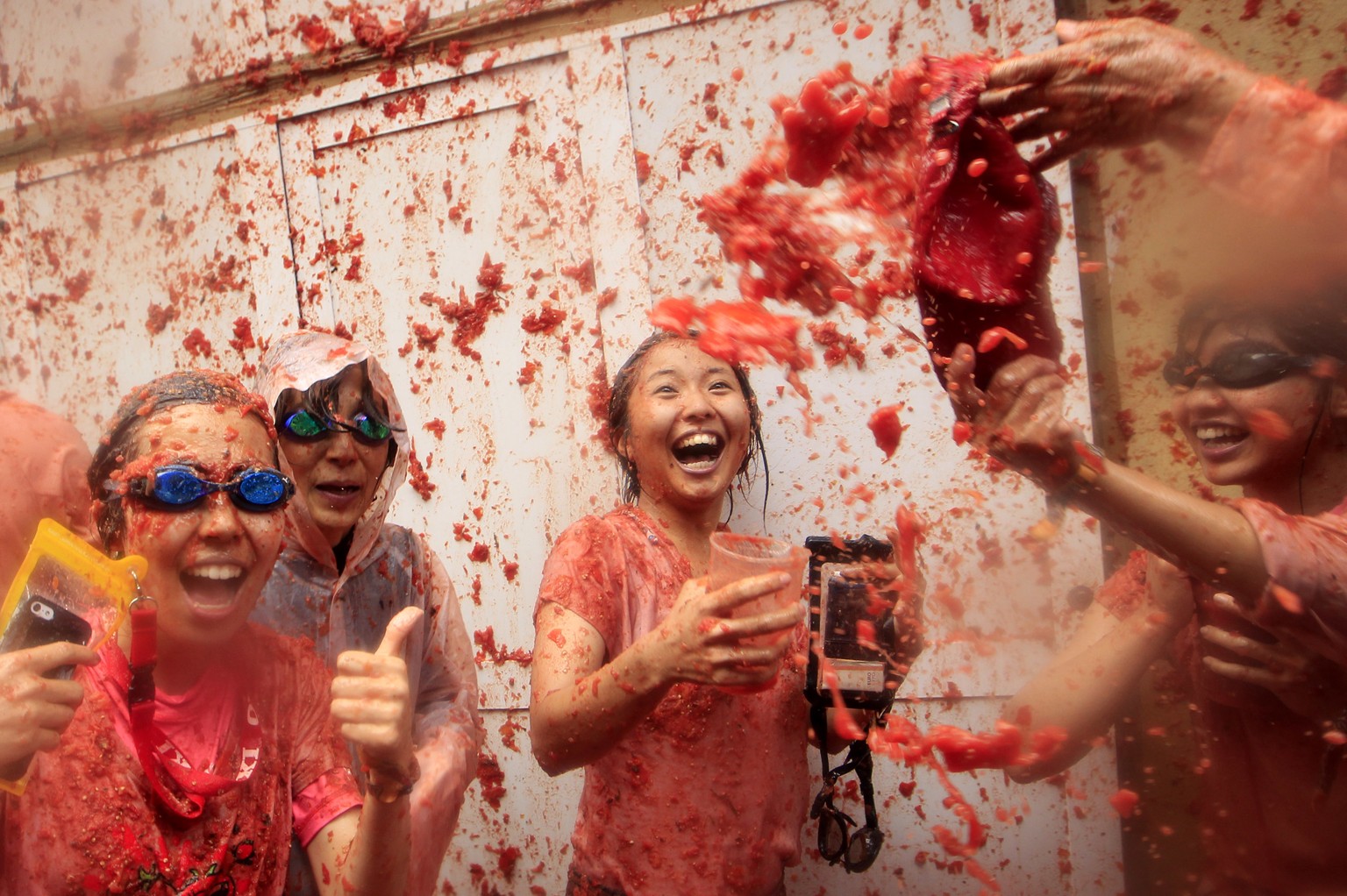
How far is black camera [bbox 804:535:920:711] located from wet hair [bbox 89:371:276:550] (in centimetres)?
148

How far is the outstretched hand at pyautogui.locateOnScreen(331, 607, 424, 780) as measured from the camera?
5.18ft

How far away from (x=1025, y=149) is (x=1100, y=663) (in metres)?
1.77

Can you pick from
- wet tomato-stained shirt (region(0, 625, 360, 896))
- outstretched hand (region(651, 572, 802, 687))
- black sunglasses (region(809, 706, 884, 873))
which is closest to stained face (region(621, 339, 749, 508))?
outstretched hand (region(651, 572, 802, 687))

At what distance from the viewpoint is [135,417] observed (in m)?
1.93

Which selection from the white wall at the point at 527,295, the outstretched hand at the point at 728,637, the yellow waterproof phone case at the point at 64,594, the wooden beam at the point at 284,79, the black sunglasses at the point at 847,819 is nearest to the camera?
the yellow waterproof phone case at the point at 64,594

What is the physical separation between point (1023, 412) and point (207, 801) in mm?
1832

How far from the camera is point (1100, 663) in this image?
7.28 ft

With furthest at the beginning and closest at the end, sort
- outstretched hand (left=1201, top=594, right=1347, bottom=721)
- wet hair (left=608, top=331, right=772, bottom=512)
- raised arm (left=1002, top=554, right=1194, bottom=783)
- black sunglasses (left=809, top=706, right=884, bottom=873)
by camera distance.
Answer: wet hair (left=608, top=331, right=772, bottom=512) → black sunglasses (left=809, top=706, right=884, bottom=873) → raised arm (left=1002, top=554, right=1194, bottom=783) → outstretched hand (left=1201, top=594, right=1347, bottom=721)

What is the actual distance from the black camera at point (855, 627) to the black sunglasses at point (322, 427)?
1.40 metres

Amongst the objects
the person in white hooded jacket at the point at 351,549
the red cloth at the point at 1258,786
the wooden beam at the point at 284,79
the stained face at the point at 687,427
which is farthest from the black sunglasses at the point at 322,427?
the red cloth at the point at 1258,786

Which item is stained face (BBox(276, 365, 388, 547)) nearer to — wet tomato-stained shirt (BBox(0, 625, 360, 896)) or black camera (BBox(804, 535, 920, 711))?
wet tomato-stained shirt (BBox(0, 625, 360, 896))

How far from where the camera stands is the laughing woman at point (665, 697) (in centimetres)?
203

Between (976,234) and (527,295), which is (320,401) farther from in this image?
(976,234)

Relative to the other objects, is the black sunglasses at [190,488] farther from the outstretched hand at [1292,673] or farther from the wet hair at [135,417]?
the outstretched hand at [1292,673]
